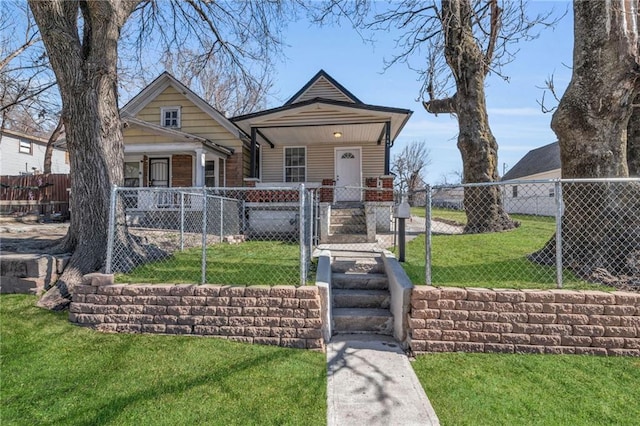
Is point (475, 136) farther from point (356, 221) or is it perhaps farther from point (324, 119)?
point (324, 119)

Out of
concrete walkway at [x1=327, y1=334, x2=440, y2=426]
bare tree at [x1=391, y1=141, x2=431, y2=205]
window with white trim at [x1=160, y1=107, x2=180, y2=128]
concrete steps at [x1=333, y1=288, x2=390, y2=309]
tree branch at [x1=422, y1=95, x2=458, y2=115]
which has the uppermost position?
bare tree at [x1=391, y1=141, x2=431, y2=205]

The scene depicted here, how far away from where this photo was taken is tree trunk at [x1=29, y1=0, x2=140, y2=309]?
4676mm

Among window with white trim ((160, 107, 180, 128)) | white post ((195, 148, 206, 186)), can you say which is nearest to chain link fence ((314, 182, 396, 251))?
white post ((195, 148, 206, 186))

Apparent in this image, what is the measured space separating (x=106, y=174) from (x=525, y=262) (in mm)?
6422

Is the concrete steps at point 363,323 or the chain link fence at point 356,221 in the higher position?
the chain link fence at point 356,221

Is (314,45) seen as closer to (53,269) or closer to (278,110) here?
(278,110)

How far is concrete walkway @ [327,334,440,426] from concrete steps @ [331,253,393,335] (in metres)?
0.19

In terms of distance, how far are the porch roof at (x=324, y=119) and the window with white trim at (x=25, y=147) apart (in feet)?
61.6

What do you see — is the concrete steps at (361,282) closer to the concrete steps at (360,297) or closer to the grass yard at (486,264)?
the concrete steps at (360,297)

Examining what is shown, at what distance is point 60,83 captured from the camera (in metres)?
4.77

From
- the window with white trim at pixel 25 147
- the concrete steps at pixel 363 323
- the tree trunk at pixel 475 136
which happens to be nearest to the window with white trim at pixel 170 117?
the tree trunk at pixel 475 136

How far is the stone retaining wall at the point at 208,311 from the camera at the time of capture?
11.7ft

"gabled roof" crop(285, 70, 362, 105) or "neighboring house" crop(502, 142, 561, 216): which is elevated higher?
"gabled roof" crop(285, 70, 362, 105)

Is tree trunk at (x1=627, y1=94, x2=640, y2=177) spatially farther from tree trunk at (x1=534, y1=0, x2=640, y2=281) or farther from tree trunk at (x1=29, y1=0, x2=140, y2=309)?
tree trunk at (x1=29, y1=0, x2=140, y2=309)
